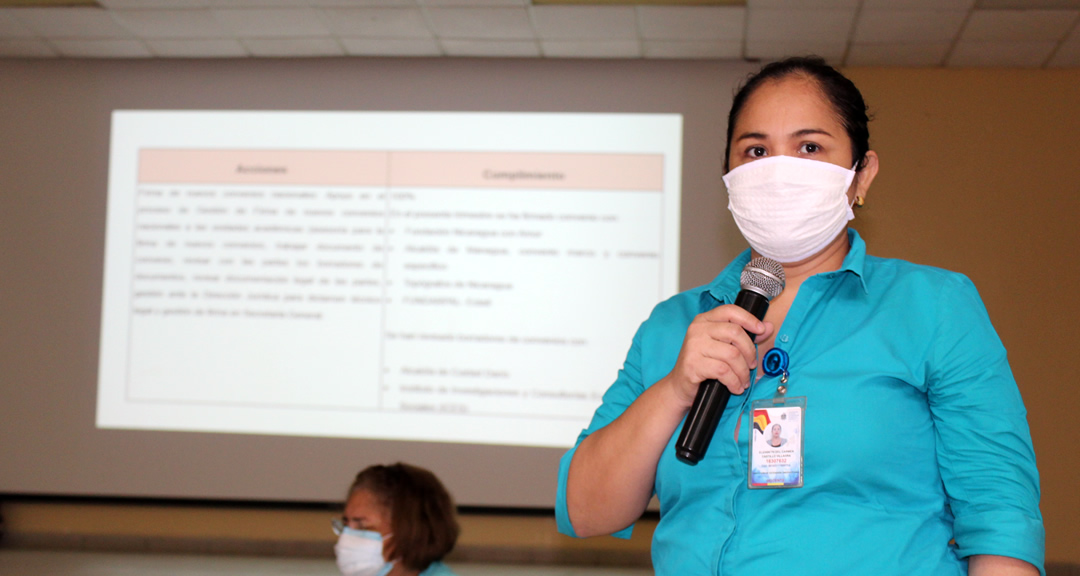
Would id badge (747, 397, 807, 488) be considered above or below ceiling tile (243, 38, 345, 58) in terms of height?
below

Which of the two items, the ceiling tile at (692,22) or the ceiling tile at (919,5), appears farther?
the ceiling tile at (692,22)

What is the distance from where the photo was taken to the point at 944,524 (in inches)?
A: 34.5

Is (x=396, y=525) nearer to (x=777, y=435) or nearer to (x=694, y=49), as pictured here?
(x=777, y=435)

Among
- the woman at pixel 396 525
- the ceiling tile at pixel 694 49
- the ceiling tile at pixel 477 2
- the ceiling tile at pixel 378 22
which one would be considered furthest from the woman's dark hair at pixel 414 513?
the ceiling tile at pixel 694 49

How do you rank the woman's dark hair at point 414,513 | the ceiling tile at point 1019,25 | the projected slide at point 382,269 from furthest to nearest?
the projected slide at point 382,269, the ceiling tile at point 1019,25, the woman's dark hair at point 414,513

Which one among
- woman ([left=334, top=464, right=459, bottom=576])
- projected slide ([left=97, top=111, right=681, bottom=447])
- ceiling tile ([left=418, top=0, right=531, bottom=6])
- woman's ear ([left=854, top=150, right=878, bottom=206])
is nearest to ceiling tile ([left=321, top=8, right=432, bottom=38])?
ceiling tile ([left=418, top=0, right=531, bottom=6])

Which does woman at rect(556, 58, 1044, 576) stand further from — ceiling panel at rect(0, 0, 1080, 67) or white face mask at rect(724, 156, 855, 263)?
ceiling panel at rect(0, 0, 1080, 67)

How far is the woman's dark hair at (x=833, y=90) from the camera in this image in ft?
3.43

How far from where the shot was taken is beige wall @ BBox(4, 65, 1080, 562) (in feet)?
15.4

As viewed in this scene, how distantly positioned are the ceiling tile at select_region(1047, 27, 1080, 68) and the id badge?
15.1ft

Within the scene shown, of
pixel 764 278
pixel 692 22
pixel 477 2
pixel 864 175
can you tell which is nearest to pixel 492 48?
pixel 477 2

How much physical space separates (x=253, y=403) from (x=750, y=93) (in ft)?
14.0

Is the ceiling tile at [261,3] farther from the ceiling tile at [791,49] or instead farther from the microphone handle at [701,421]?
the microphone handle at [701,421]

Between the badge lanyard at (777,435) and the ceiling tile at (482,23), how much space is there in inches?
150
